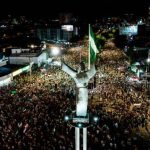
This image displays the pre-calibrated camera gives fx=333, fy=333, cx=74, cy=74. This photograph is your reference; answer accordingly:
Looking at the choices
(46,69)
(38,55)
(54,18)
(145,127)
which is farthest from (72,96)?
(54,18)

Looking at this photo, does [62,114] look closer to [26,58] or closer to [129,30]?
[26,58]

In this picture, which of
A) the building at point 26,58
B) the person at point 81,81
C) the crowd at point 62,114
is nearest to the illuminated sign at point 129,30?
the building at point 26,58

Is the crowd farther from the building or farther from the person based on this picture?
the building

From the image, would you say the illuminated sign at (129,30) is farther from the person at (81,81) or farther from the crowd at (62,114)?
the person at (81,81)

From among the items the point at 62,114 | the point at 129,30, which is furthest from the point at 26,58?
the point at 129,30

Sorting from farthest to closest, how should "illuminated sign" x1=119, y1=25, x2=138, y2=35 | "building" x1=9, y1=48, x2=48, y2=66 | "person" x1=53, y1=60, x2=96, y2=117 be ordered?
"illuminated sign" x1=119, y1=25, x2=138, y2=35 < "building" x1=9, y1=48, x2=48, y2=66 < "person" x1=53, y1=60, x2=96, y2=117

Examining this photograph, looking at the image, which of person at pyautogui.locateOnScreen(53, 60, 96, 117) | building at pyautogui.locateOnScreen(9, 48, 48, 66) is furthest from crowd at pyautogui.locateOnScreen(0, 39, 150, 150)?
building at pyautogui.locateOnScreen(9, 48, 48, 66)
